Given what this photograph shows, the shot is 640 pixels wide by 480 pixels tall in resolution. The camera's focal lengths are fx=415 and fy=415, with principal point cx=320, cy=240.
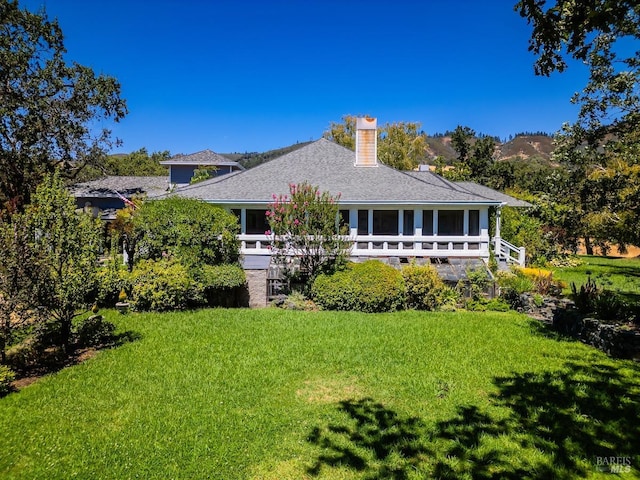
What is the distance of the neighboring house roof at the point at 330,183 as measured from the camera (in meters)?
A: 17.5

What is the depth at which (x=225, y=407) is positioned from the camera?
5910mm

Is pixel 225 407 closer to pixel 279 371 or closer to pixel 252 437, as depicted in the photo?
pixel 252 437

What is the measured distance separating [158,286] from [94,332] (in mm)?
2849

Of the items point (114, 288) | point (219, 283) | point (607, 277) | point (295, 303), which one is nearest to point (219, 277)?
point (219, 283)

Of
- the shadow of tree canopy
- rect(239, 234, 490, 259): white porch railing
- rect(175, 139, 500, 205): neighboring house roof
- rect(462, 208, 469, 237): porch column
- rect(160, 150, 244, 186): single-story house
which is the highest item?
rect(160, 150, 244, 186): single-story house

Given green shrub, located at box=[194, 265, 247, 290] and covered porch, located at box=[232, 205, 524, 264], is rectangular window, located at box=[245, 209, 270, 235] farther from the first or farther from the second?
green shrub, located at box=[194, 265, 247, 290]

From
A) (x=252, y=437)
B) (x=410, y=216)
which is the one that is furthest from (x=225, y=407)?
(x=410, y=216)

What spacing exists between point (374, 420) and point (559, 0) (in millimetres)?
5900

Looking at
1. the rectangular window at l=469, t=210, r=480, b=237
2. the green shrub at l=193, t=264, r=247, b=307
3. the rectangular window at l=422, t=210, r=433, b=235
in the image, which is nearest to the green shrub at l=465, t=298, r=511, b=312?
the rectangular window at l=422, t=210, r=433, b=235

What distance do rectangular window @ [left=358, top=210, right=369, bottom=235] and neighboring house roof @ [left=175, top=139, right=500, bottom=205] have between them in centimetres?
112

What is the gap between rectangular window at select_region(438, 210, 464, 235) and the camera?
1898 centimetres

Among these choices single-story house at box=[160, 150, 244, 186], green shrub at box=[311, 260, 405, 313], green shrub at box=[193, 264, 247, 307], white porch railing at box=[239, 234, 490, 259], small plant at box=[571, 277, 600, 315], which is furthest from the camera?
single-story house at box=[160, 150, 244, 186]

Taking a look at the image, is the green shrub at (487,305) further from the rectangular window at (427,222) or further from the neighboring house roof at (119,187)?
the neighboring house roof at (119,187)

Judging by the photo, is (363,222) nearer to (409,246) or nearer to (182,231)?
(409,246)
